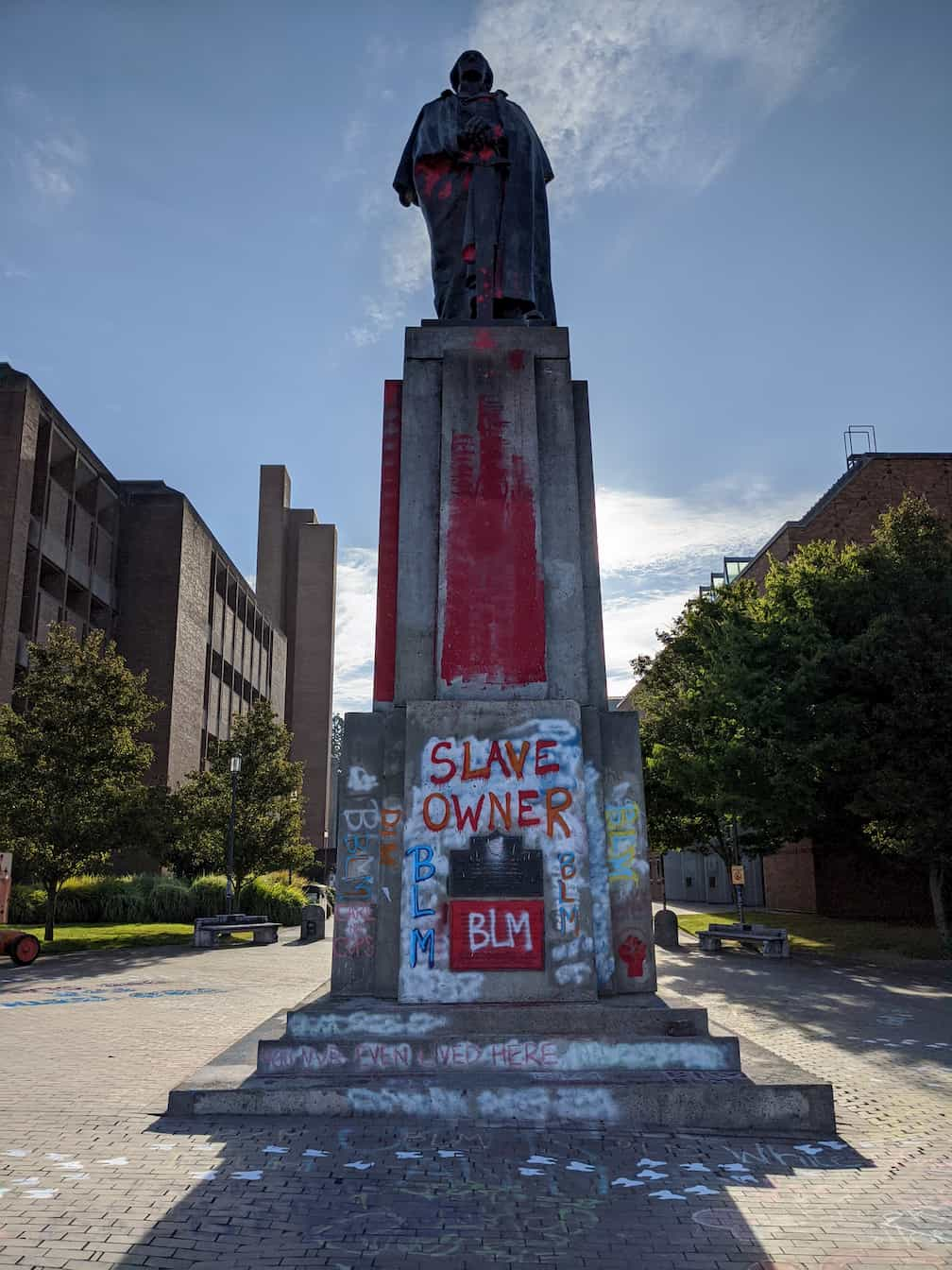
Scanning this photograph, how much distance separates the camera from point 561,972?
7.04 metres

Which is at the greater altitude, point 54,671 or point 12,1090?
point 54,671

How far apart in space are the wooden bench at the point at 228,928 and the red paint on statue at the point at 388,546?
652 inches

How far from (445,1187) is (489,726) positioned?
3.66 metres

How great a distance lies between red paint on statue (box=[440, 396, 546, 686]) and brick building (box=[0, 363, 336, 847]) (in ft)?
73.1

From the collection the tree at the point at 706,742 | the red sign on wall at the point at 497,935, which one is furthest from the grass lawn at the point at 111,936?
the red sign on wall at the point at 497,935

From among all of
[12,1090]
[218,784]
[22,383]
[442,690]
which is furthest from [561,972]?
[22,383]

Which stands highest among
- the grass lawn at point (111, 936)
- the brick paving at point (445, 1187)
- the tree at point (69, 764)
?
the tree at point (69, 764)

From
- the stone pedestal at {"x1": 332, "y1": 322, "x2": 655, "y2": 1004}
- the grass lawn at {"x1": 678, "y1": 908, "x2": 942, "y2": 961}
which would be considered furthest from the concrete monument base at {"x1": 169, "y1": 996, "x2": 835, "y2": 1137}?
the grass lawn at {"x1": 678, "y1": 908, "x2": 942, "y2": 961}

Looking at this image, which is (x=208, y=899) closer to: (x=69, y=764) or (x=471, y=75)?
(x=69, y=764)

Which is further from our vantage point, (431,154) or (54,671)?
(54,671)

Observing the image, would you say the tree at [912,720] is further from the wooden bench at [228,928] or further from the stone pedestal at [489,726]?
the wooden bench at [228,928]

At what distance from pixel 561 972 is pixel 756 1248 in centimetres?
306

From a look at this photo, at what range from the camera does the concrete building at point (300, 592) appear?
68438 millimetres

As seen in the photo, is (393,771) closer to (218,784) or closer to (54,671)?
(54,671)
